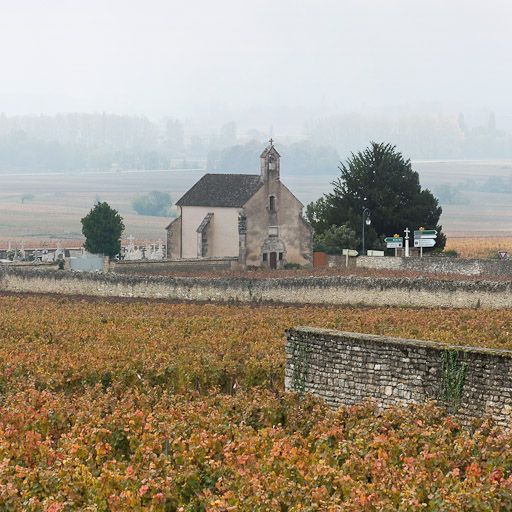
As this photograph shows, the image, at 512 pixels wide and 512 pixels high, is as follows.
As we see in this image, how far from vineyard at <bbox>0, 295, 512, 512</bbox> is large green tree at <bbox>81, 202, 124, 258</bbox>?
4710cm

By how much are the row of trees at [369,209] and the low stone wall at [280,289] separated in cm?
1977

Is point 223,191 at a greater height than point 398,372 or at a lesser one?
greater

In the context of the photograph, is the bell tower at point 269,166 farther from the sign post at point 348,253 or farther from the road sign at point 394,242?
the road sign at point 394,242

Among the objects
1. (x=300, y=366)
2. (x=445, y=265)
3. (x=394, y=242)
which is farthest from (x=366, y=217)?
(x=300, y=366)

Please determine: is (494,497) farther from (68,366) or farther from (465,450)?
(68,366)

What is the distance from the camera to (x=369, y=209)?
295 feet

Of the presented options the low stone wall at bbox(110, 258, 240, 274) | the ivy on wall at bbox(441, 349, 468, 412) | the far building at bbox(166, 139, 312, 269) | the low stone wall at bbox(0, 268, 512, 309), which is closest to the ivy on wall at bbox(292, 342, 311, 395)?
the ivy on wall at bbox(441, 349, 468, 412)

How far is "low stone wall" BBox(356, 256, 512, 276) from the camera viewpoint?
72.6 m

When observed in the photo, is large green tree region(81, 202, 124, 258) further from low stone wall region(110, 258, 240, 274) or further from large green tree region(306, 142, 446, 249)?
large green tree region(306, 142, 446, 249)

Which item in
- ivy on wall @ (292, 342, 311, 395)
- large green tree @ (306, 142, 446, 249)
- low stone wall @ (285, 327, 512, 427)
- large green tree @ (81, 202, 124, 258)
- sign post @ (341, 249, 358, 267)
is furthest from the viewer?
large green tree @ (306, 142, 446, 249)

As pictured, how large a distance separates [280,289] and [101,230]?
87.0ft

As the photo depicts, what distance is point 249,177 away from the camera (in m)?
85.7

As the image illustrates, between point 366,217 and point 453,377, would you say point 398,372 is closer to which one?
point 453,377

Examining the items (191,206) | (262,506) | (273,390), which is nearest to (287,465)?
(262,506)
